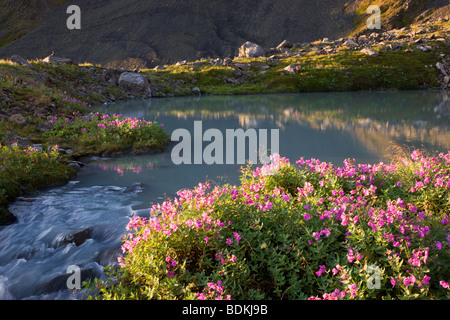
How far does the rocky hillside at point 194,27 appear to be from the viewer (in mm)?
113312

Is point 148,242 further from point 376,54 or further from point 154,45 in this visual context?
point 154,45

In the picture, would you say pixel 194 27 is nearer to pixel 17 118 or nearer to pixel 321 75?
pixel 321 75

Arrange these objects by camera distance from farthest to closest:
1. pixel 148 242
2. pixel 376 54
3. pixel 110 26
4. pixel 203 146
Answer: pixel 110 26
pixel 376 54
pixel 203 146
pixel 148 242

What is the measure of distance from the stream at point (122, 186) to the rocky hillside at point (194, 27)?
93.9 meters

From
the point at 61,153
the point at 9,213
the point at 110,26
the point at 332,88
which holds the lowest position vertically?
the point at 9,213

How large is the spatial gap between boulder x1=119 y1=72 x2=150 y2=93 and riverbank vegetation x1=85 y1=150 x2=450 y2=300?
136ft

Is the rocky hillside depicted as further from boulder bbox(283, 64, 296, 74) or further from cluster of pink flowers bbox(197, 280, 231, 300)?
cluster of pink flowers bbox(197, 280, 231, 300)

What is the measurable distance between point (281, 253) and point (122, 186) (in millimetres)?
7605

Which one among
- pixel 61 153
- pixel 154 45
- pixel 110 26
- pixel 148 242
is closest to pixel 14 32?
pixel 110 26

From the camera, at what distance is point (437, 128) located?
66.3 ft

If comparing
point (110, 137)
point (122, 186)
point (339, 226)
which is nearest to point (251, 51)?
point (110, 137)

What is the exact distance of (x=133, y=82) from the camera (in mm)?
45125
